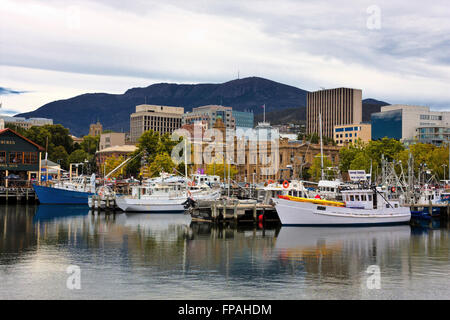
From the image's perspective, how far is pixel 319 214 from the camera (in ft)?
219

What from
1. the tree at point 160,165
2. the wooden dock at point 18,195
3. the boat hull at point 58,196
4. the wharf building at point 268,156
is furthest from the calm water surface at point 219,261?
the wharf building at point 268,156

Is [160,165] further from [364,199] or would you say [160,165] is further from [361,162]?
[364,199]

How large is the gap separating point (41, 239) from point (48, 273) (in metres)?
18.5

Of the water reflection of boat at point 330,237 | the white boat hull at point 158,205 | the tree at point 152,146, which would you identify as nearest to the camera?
the water reflection of boat at point 330,237

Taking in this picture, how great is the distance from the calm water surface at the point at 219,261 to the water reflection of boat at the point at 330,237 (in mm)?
101

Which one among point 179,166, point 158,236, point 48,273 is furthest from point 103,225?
point 179,166

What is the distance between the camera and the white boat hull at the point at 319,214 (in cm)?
6631

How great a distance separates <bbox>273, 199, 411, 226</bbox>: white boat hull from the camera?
218 ft

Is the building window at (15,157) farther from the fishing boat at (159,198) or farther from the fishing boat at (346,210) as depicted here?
the fishing boat at (346,210)

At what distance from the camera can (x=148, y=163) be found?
151625 millimetres

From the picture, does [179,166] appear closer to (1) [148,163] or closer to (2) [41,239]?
(1) [148,163]

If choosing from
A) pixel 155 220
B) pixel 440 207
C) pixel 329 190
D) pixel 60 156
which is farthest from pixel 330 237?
pixel 60 156

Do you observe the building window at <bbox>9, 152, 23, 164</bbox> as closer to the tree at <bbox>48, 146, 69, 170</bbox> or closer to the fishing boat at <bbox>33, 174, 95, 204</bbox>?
the fishing boat at <bbox>33, 174, 95, 204</bbox>

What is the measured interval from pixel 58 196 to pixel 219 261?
236 ft
